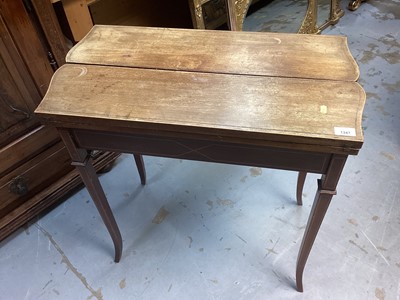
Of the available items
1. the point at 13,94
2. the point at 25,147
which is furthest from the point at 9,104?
the point at 25,147

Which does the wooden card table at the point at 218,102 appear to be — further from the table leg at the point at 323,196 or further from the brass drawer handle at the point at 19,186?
the brass drawer handle at the point at 19,186

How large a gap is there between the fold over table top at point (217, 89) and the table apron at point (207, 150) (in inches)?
1.2

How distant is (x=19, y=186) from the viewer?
1.29 meters

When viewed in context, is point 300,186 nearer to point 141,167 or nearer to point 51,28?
point 141,167

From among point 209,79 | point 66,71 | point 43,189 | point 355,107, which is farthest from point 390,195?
point 43,189

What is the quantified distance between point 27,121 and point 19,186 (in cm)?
26

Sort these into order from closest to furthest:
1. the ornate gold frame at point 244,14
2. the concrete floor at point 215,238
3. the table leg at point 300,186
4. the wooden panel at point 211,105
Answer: the wooden panel at point 211,105 → the concrete floor at point 215,238 → the table leg at point 300,186 → the ornate gold frame at point 244,14

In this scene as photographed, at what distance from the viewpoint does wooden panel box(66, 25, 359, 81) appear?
841mm

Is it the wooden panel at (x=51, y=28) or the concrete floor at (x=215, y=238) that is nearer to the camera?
the wooden panel at (x=51, y=28)

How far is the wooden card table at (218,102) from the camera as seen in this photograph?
2.34 ft

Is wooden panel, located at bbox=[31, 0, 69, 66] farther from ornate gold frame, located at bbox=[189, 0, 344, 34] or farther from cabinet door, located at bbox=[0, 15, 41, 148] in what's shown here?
ornate gold frame, located at bbox=[189, 0, 344, 34]

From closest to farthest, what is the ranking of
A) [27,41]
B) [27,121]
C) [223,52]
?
[223,52], [27,41], [27,121]

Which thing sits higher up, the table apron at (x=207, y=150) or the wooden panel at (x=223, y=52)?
the wooden panel at (x=223, y=52)

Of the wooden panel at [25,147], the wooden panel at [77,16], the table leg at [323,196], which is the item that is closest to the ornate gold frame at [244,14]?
the wooden panel at [77,16]
